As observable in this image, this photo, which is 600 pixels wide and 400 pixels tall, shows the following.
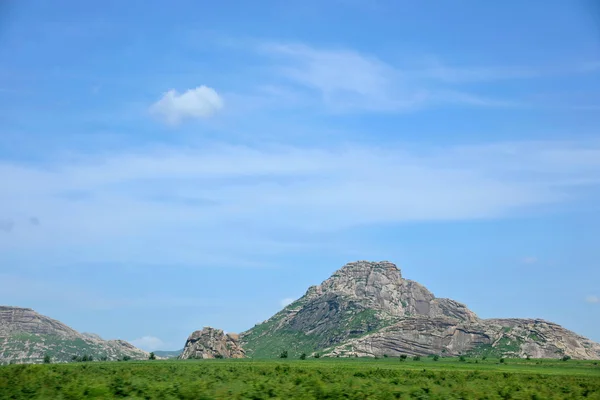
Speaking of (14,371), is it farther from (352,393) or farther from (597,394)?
(597,394)

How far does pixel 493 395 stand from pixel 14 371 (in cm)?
3916

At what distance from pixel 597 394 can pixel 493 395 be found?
10.1 meters

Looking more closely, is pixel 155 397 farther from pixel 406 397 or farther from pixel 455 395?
pixel 455 395

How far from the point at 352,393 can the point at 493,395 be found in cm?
1111

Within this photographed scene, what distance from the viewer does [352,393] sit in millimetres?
44031

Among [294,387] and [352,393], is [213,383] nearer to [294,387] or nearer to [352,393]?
[294,387]

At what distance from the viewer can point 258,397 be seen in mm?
41500

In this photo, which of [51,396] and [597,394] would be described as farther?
[597,394]

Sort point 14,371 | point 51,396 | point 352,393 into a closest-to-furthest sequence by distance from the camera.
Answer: point 51,396
point 352,393
point 14,371

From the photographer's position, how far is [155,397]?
41.5 metres

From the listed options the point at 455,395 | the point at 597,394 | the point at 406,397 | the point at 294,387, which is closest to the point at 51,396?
the point at 294,387

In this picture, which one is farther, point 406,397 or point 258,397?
point 406,397

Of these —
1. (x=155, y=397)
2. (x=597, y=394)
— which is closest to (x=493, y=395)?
(x=597, y=394)

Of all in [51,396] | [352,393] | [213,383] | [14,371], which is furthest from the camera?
[14,371]
